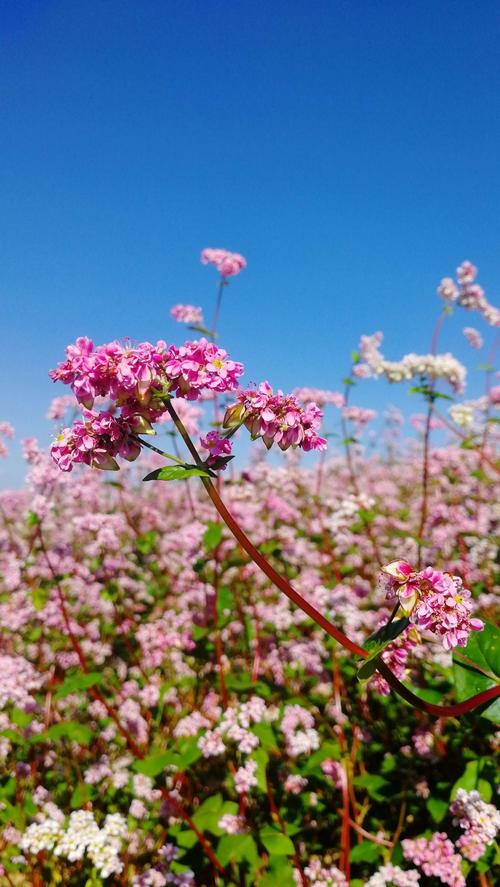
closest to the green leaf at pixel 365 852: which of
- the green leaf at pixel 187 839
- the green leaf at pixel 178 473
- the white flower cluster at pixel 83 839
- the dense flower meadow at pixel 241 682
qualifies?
the dense flower meadow at pixel 241 682

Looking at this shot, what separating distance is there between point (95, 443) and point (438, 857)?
9.27ft

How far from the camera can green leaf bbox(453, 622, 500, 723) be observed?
2.15 meters

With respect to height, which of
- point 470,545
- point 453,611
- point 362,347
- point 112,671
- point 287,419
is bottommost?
point 112,671

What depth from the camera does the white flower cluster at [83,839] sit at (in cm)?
321

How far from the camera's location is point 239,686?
14.1ft

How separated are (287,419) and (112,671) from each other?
5.61 m

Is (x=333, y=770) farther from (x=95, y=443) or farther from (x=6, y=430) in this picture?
(x=6, y=430)

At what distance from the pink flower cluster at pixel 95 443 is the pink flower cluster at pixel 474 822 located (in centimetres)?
250

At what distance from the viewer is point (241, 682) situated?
14.6 ft

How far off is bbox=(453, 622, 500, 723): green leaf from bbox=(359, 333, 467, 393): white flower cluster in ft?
15.3

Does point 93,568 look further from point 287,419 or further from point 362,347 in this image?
point 287,419

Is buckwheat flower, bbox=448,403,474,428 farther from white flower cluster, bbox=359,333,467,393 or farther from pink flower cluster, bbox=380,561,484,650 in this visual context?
pink flower cluster, bbox=380,561,484,650

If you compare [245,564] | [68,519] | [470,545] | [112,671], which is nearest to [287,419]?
[245,564]

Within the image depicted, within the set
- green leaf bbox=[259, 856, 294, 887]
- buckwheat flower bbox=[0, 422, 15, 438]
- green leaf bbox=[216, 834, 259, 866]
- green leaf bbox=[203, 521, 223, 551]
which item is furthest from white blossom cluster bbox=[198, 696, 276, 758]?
buckwheat flower bbox=[0, 422, 15, 438]
